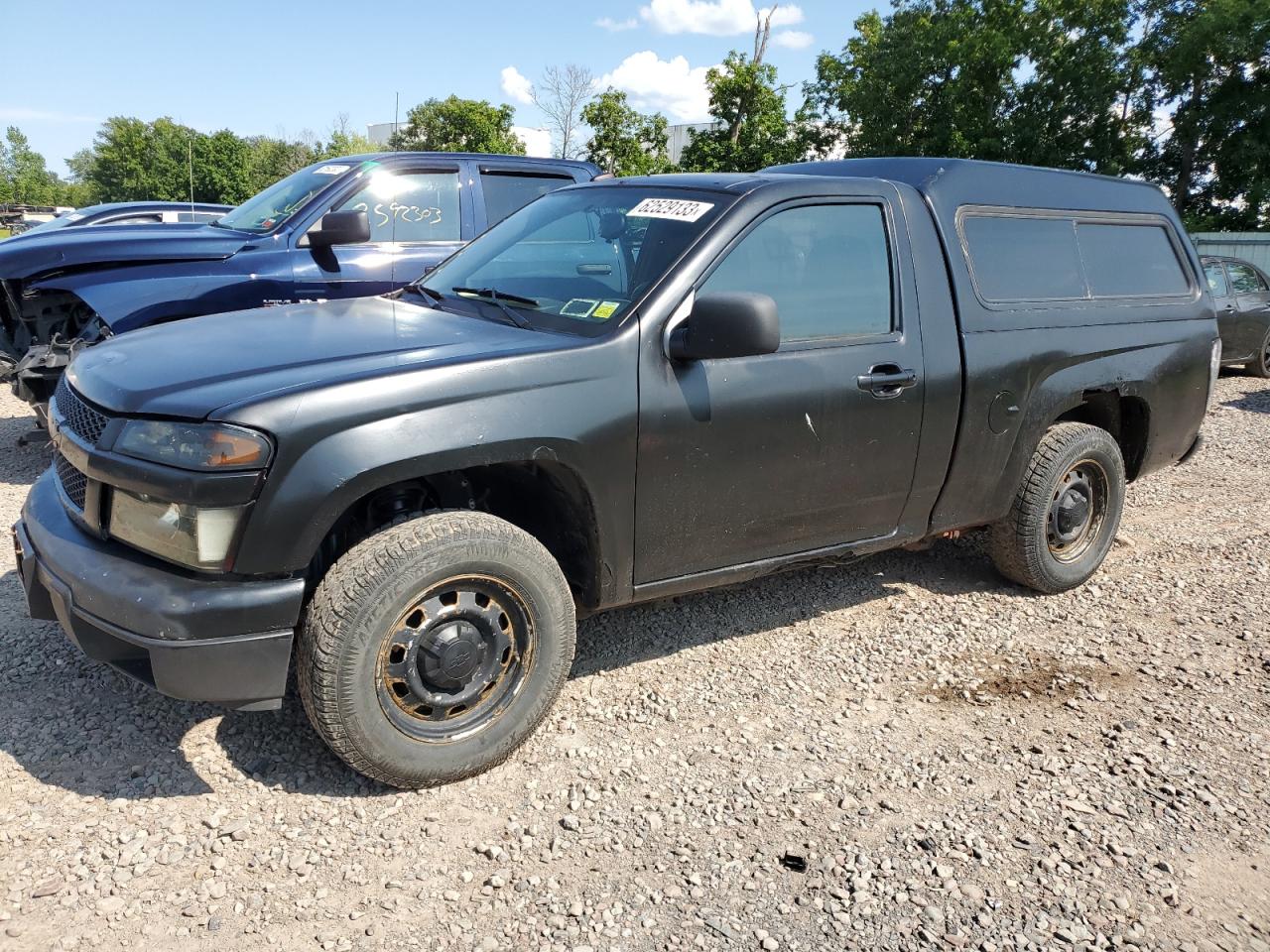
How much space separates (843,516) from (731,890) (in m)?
1.61

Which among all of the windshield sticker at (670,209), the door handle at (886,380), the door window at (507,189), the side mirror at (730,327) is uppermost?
the door window at (507,189)

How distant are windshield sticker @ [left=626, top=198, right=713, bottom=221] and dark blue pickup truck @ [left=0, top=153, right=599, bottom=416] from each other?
2.52 metres

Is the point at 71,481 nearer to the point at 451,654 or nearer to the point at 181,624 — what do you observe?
the point at 181,624

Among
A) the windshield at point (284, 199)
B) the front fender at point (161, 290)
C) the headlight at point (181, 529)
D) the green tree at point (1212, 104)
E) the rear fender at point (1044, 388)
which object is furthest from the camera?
the green tree at point (1212, 104)

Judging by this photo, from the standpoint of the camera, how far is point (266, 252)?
6.19 m

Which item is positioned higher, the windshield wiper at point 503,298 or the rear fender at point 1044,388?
the windshield wiper at point 503,298

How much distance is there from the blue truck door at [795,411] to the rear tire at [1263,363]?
10.0 meters

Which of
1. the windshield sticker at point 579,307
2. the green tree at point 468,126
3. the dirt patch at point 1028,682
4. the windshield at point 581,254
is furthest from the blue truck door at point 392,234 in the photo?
the green tree at point 468,126

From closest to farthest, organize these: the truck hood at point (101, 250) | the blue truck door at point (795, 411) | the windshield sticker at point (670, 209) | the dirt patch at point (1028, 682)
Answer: the blue truck door at point (795, 411), the windshield sticker at point (670, 209), the dirt patch at point (1028, 682), the truck hood at point (101, 250)

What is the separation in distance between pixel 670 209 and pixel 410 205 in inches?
144

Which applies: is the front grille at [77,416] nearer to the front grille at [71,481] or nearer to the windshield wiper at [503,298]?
the front grille at [71,481]

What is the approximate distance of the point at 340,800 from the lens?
2984mm

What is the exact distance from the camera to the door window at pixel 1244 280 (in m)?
11.6

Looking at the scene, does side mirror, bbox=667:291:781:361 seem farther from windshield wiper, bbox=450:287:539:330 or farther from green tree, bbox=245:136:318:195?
green tree, bbox=245:136:318:195
